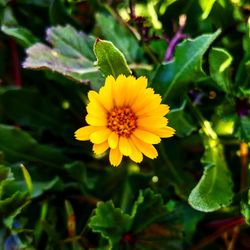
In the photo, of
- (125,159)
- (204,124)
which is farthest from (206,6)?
(125,159)

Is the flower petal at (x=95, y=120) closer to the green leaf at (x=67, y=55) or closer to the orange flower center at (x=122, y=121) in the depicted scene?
the orange flower center at (x=122, y=121)

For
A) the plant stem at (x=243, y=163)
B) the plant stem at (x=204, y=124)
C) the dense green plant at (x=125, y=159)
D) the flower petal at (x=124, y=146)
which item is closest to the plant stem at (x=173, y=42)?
the dense green plant at (x=125, y=159)

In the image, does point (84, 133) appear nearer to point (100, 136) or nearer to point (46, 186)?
point (100, 136)

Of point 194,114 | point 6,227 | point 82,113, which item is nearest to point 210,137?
point 194,114

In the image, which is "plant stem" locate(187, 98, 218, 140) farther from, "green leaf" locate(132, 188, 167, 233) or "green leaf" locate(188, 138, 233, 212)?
"green leaf" locate(132, 188, 167, 233)

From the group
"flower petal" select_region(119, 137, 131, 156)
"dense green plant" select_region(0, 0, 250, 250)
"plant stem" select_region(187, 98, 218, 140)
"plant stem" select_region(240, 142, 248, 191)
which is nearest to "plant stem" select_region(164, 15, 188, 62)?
"dense green plant" select_region(0, 0, 250, 250)

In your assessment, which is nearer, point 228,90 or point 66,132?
point 228,90

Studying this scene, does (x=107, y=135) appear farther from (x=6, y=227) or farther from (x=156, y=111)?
(x=6, y=227)
